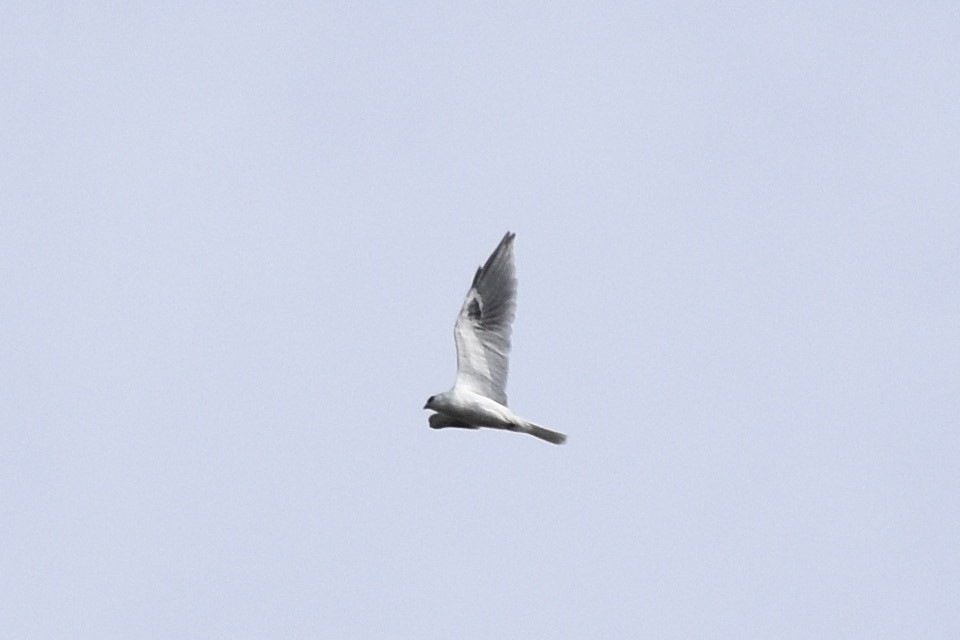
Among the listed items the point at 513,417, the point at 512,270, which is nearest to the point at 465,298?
the point at 512,270

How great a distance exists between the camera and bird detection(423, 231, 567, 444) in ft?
72.3

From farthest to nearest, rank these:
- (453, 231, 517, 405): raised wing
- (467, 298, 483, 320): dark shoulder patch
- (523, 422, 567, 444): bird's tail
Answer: (467, 298, 483, 320): dark shoulder patch
(453, 231, 517, 405): raised wing
(523, 422, 567, 444): bird's tail

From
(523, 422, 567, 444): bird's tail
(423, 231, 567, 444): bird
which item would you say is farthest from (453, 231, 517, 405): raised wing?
(523, 422, 567, 444): bird's tail

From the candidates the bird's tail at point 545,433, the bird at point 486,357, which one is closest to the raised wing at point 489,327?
the bird at point 486,357

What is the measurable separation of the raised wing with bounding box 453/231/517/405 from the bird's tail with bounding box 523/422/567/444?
85 centimetres

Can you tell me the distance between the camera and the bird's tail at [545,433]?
2203 centimetres

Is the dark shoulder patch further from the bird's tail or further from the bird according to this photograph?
the bird's tail

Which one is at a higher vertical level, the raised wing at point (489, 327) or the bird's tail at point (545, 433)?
the raised wing at point (489, 327)

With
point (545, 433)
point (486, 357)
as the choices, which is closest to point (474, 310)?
point (486, 357)

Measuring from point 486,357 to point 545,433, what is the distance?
1.79m

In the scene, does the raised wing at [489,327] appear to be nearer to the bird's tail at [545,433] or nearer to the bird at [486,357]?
the bird at [486,357]

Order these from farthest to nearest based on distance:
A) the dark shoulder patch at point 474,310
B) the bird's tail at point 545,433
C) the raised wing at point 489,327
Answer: the dark shoulder patch at point 474,310 → the raised wing at point 489,327 → the bird's tail at point 545,433

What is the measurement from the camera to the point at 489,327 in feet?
76.9

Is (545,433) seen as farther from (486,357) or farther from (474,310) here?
(474,310)
